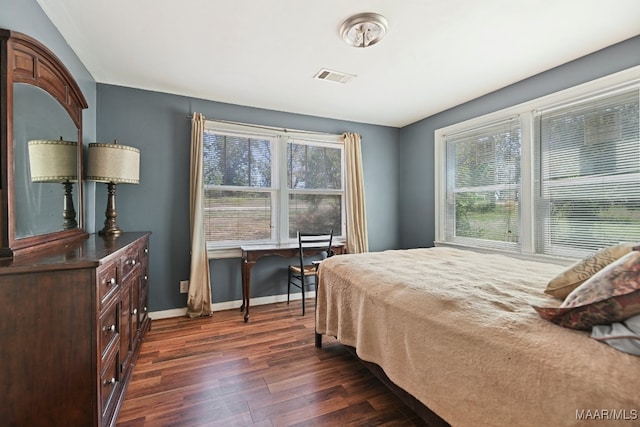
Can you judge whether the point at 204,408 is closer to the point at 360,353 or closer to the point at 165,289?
the point at 360,353

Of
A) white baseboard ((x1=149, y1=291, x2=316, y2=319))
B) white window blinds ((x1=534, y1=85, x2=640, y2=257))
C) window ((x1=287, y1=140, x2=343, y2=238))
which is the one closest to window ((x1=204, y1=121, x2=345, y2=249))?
window ((x1=287, y1=140, x2=343, y2=238))

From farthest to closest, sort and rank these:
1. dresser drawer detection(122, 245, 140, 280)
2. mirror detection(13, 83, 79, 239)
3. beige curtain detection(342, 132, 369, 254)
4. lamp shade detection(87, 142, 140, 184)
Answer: beige curtain detection(342, 132, 369, 254) < lamp shade detection(87, 142, 140, 184) < dresser drawer detection(122, 245, 140, 280) < mirror detection(13, 83, 79, 239)

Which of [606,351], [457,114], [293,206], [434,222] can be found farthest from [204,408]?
[457,114]

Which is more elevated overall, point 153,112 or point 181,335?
point 153,112

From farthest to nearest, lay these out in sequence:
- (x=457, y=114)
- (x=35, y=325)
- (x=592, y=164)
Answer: (x=457, y=114) → (x=592, y=164) → (x=35, y=325)

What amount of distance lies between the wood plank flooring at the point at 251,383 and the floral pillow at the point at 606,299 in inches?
39.8

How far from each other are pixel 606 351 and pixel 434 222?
2.98 metres

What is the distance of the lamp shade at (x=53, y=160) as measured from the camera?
1606mm

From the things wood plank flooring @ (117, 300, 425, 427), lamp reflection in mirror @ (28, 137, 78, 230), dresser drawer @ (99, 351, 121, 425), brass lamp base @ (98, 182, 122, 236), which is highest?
lamp reflection in mirror @ (28, 137, 78, 230)

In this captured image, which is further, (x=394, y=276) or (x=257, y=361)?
(x=257, y=361)

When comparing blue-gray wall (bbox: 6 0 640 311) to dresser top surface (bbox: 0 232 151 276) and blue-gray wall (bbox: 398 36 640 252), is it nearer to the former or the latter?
blue-gray wall (bbox: 398 36 640 252)

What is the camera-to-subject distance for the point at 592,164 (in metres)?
2.33

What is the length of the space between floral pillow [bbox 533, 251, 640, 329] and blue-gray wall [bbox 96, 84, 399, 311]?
2.92 metres

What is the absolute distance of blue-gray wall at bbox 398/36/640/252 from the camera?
2195mm
